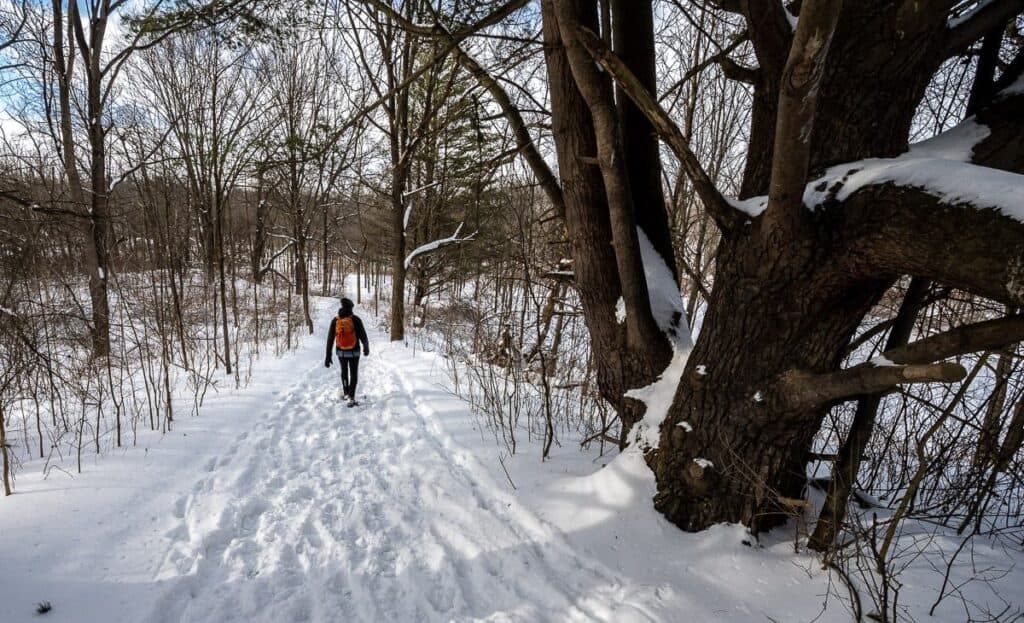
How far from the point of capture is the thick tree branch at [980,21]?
181cm

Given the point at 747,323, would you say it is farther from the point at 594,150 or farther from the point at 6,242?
the point at 6,242

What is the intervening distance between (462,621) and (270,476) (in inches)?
98.5

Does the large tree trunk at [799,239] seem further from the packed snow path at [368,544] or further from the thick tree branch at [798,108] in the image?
the packed snow path at [368,544]

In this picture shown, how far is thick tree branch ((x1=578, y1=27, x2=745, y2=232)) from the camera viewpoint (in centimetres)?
214

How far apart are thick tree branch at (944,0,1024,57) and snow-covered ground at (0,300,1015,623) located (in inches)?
108

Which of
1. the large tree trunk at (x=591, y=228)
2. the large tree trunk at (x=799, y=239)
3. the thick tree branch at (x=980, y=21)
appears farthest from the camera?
the large tree trunk at (x=591, y=228)

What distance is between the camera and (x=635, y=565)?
7.79 feet

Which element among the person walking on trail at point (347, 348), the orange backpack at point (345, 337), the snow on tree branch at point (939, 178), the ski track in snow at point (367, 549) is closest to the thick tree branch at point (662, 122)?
the snow on tree branch at point (939, 178)

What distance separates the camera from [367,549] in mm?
2729

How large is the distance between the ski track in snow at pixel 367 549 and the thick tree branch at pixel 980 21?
3.13m

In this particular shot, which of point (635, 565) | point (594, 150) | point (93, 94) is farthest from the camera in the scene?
point (93, 94)

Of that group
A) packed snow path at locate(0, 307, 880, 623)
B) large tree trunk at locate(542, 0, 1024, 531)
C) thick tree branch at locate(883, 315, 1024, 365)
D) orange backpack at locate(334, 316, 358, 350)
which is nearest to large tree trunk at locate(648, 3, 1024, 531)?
large tree trunk at locate(542, 0, 1024, 531)

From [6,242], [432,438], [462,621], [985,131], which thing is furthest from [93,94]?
[985,131]

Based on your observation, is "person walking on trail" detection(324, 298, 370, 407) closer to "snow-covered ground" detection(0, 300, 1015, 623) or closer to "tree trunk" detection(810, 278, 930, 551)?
"snow-covered ground" detection(0, 300, 1015, 623)
